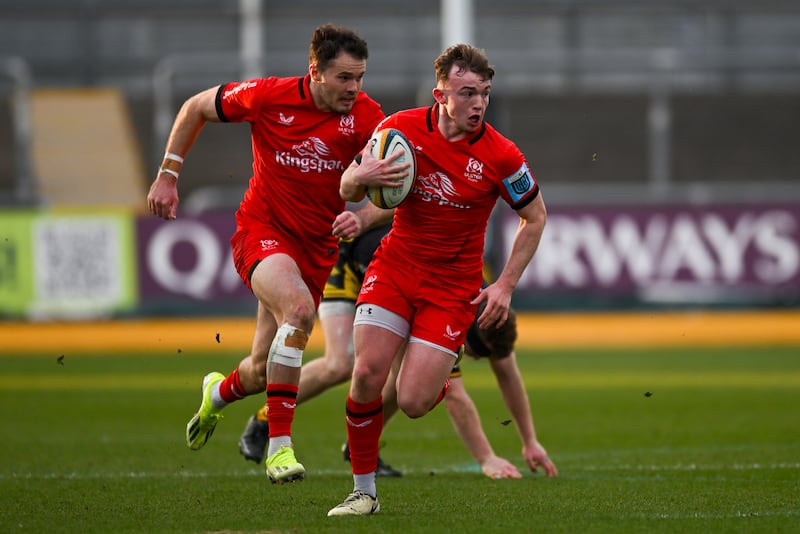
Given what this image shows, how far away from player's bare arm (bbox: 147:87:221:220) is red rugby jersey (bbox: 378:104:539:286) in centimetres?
134

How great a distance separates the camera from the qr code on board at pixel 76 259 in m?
20.2

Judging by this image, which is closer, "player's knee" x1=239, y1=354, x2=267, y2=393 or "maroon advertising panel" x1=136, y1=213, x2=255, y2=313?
"player's knee" x1=239, y1=354, x2=267, y2=393

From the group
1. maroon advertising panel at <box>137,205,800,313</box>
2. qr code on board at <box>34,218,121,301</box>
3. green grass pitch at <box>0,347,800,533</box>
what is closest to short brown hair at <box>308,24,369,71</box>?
green grass pitch at <box>0,347,800,533</box>

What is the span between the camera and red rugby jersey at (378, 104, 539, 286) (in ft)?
22.5

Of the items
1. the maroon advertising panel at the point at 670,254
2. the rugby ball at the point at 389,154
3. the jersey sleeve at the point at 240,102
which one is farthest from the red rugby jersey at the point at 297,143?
the maroon advertising panel at the point at 670,254

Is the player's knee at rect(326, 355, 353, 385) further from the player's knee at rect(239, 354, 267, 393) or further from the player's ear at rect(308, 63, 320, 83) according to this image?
the player's ear at rect(308, 63, 320, 83)

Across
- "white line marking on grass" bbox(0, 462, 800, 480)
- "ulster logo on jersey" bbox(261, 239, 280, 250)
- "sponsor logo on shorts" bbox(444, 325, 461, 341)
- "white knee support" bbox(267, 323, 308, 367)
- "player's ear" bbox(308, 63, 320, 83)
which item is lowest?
"white line marking on grass" bbox(0, 462, 800, 480)

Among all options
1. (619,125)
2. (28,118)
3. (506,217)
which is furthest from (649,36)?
(28,118)

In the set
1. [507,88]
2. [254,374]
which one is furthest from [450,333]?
[507,88]

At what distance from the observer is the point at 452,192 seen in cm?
686

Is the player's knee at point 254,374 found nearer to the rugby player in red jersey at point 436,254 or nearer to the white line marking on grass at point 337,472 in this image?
the white line marking on grass at point 337,472

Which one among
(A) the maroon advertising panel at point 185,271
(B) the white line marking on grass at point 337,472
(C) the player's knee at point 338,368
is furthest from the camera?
(A) the maroon advertising panel at point 185,271

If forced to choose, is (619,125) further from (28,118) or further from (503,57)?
(28,118)

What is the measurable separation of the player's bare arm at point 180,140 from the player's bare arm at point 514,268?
1.97m
